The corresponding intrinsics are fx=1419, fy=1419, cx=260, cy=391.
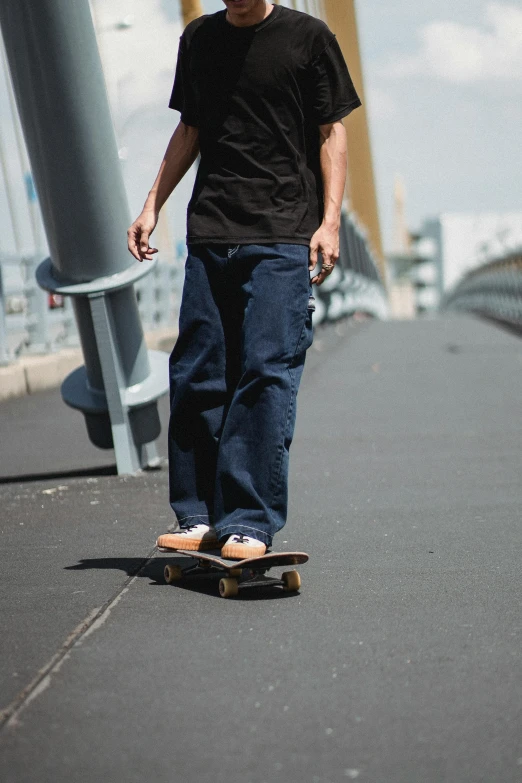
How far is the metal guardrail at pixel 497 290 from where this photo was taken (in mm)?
27484

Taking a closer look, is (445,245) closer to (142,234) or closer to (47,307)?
(47,307)

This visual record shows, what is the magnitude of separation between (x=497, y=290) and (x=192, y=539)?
3213cm

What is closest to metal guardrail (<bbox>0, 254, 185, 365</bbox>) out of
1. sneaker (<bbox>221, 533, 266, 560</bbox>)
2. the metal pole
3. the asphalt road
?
the asphalt road

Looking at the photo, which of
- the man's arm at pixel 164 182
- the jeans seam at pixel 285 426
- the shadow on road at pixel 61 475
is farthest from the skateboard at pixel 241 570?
the shadow on road at pixel 61 475

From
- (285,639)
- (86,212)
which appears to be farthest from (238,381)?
(86,212)

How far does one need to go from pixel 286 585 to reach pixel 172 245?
15.5 m

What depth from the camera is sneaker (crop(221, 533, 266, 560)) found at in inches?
143

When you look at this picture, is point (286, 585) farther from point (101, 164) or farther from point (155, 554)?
point (101, 164)

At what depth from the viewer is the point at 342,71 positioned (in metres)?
3.76

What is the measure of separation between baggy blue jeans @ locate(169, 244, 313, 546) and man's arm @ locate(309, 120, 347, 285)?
0.17 feet

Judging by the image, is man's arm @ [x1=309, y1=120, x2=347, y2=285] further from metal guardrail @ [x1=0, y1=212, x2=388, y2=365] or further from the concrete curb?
the concrete curb

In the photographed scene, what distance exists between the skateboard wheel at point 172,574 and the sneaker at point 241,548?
0.69 feet

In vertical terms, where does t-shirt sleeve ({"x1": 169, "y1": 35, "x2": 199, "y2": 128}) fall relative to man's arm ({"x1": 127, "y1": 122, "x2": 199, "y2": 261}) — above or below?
above

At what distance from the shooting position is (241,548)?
3.64 m
